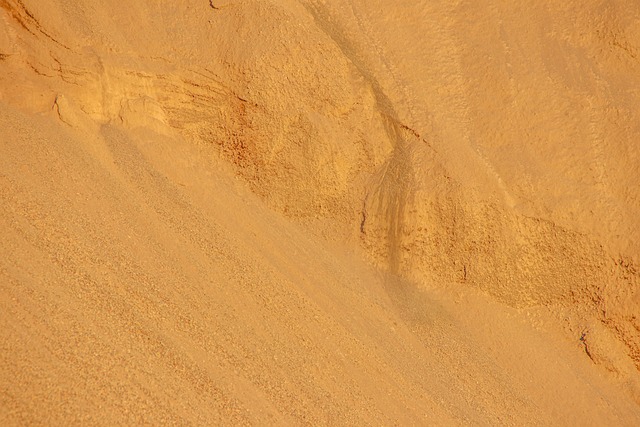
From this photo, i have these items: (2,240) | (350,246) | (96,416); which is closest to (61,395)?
(96,416)

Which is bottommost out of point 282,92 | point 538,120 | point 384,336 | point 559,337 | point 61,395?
point 61,395

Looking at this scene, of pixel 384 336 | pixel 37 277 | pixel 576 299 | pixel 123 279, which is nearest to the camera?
pixel 37 277

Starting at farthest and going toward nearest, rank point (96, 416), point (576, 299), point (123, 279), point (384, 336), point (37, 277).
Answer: point (576, 299) < point (384, 336) < point (123, 279) < point (37, 277) < point (96, 416)

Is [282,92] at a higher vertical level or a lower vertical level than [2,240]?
higher

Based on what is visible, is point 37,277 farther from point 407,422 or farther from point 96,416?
point 407,422

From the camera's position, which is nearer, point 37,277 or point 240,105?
point 37,277

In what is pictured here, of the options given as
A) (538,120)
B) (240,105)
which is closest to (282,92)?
(240,105)
